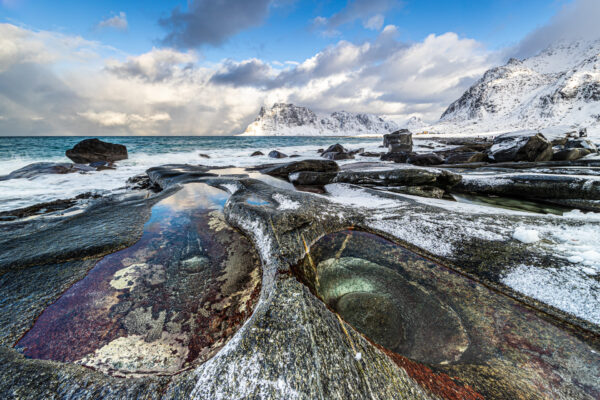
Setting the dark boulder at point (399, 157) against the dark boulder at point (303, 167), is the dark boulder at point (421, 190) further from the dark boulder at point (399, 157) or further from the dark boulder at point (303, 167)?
the dark boulder at point (399, 157)

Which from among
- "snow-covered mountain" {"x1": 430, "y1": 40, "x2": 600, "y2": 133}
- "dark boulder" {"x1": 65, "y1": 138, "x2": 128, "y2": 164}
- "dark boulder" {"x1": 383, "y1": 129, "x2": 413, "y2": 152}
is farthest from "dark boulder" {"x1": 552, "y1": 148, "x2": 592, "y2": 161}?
"snow-covered mountain" {"x1": 430, "y1": 40, "x2": 600, "y2": 133}

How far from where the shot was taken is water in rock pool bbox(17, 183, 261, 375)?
133cm

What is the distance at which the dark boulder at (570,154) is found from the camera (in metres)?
8.94

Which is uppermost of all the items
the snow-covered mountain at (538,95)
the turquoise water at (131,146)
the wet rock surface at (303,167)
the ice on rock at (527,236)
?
the snow-covered mountain at (538,95)

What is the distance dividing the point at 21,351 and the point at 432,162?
40.7ft

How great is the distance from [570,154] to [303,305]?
13.6 meters

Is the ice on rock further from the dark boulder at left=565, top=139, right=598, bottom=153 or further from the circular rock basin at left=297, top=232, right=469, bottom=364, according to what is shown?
the dark boulder at left=565, top=139, right=598, bottom=153

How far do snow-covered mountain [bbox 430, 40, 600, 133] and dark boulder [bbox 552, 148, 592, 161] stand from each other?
30.7m

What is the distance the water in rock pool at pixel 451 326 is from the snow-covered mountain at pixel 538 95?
143ft

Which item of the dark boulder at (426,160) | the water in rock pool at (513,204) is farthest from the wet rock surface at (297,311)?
the dark boulder at (426,160)

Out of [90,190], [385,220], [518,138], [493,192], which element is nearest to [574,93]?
[518,138]

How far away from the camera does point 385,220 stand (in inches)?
111

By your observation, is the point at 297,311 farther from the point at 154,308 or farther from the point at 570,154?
the point at 570,154

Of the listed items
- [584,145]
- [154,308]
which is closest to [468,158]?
[584,145]
